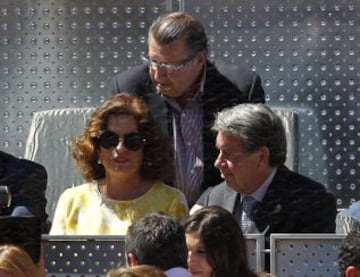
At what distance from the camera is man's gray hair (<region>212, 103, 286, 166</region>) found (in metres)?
5.04

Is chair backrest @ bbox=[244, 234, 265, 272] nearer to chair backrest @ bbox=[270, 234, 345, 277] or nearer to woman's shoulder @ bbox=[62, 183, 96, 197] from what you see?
chair backrest @ bbox=[270, 234, 345, 277]

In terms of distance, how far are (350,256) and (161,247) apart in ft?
1.98

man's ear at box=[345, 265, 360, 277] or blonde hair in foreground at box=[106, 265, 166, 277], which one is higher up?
blonde hair in foreground at box=[106, 265, 166, 277]

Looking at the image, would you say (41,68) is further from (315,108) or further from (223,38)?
(315,108)

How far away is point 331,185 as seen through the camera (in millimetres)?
5527

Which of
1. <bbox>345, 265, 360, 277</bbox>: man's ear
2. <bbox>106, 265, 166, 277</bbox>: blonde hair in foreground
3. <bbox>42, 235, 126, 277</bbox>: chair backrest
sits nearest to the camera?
<bbox>106, 265, 166, 277</bbox>: blonde hair in foreground

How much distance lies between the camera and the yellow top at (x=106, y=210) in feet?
Result: 16.9

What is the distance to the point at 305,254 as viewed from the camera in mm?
4777

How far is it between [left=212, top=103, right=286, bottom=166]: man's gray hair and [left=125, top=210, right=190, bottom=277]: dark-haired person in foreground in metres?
0.68

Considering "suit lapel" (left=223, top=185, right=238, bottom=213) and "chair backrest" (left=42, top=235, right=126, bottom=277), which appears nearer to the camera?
"chair backrest" (left=42, top=235, right=126, bottom=277)

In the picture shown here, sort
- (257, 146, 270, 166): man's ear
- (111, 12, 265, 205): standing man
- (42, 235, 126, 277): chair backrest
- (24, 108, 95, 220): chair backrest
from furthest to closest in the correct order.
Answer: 1. (24, 108, 95, 220): chair backrest
2. (111, 12, 265, 205): standing man
3. (257, 146, 270, 166): man's ear
4. (42, 235, 126, 277): chair backrest

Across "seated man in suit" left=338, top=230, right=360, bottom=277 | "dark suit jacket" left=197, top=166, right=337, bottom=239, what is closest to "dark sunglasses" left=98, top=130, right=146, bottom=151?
"dark suit jacket" left=197, top=166, right=337, bottom=239

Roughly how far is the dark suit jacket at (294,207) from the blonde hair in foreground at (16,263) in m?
0.89

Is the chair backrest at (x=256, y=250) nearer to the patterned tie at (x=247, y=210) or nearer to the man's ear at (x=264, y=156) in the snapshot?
the patterned tie at (x=247, y=210)
